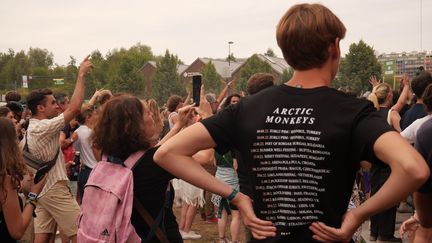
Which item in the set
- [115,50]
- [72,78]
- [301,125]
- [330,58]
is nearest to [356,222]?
[301,125]

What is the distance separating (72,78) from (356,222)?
3697 inches

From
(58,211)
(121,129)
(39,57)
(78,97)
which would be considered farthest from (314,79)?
(39,57)

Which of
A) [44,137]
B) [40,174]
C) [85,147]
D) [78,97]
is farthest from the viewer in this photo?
[85,147]

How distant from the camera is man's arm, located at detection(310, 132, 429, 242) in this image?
77.9 inches

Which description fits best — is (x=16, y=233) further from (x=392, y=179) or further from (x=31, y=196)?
(x=392, y=179)

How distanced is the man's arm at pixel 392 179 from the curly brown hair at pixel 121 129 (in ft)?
5.47

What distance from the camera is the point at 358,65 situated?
55.9 meters

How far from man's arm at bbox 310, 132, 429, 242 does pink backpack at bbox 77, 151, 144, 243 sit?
5.08 ft

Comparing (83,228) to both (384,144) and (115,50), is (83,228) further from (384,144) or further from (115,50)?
(115,50)

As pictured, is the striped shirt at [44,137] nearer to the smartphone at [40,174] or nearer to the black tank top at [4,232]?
the smartphone at [40,174]

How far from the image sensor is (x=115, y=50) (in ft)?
358

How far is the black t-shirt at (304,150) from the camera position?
217cm

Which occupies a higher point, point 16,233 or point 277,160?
point 277,160

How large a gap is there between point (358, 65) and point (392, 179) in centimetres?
5616
